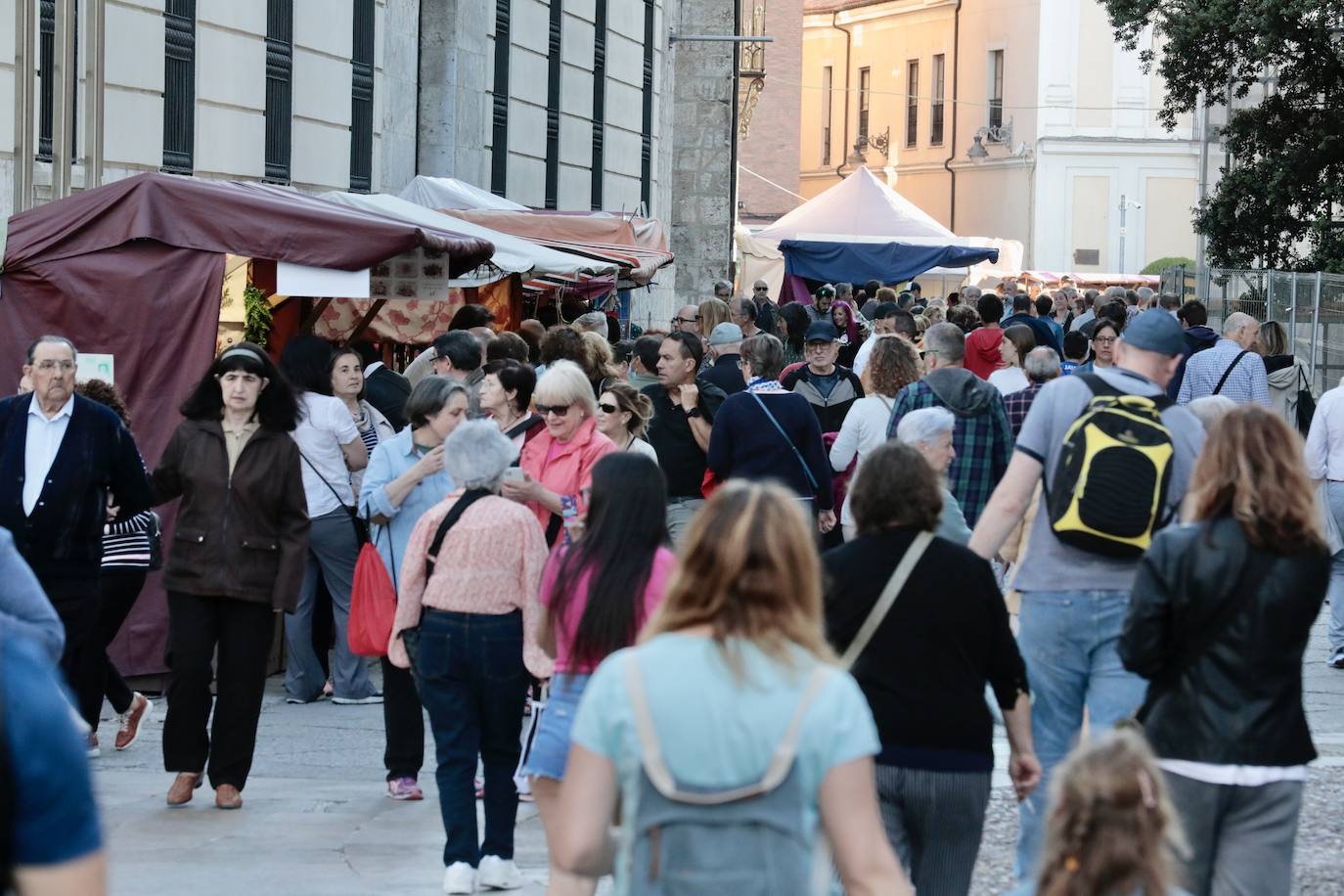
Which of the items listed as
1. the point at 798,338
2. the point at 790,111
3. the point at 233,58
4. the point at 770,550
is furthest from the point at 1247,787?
the point at 790,111

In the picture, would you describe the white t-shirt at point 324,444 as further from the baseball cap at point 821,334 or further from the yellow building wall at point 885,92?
the yellow building wall at point 885,92

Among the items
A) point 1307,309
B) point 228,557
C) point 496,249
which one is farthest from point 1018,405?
point 1307,309

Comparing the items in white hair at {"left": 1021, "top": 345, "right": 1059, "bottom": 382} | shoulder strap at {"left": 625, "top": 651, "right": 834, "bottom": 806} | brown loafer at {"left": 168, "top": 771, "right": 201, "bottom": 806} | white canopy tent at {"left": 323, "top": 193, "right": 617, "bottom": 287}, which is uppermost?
white canopy tent at {"left": 323, "top": 193, "right": 617, "bottom": 287}

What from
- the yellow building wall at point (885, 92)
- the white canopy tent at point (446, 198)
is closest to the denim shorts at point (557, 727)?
the white canopy tent at point (446, 198)

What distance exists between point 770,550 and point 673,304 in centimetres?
3566

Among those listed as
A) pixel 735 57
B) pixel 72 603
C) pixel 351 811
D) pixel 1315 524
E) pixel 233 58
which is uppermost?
pixel 735 57

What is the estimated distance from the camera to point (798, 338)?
1786 cm

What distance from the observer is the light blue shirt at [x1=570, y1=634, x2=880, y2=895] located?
348 centimetres

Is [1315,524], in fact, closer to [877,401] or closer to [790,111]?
[877,401]

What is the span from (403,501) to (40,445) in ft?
4.74

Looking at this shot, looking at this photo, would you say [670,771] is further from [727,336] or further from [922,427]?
[727,336]

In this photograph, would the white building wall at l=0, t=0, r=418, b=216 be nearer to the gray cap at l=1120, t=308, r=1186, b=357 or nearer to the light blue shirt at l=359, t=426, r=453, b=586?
the light blue shirt at l=359, t=426, r=453, b=586

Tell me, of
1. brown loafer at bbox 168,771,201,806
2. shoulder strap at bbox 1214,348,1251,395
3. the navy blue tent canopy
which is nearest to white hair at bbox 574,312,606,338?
shoulder strap at bbox 1214,348,1251,395

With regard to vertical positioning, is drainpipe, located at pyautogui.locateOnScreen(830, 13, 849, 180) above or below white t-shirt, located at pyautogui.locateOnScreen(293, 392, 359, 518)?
above
